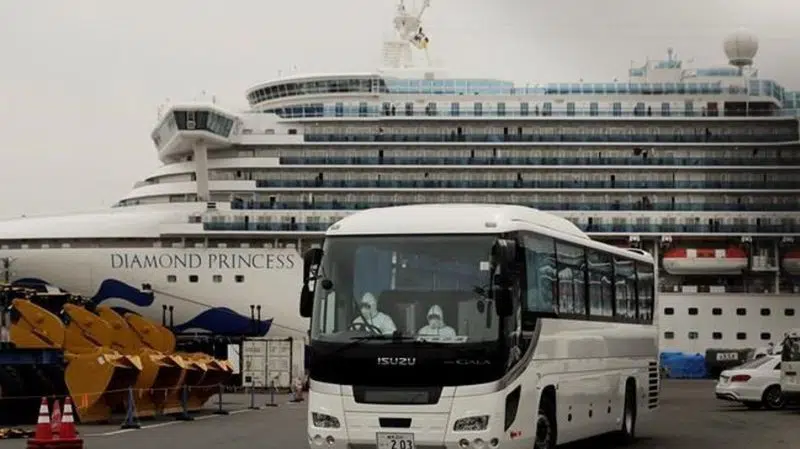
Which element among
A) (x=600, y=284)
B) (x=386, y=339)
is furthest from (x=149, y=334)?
(x=386, y=339)

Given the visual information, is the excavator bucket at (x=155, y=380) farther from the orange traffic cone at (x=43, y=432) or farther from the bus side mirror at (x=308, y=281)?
the bus side mirror at (x=308, y=281)

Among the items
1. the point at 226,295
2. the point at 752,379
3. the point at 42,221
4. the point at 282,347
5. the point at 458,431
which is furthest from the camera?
the point at 42,221

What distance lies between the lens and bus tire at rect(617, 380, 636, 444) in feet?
60.0

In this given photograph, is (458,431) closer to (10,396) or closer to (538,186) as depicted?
(10,396)

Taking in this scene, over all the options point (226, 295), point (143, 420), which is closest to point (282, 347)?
point (226, 295)

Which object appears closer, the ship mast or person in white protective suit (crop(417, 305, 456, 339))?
person in white protective suit (crop(417, 305, 456, 339))

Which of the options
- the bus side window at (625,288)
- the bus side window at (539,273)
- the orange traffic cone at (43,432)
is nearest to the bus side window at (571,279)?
the bus side window at (539,273)

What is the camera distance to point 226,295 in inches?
Answer: 1857

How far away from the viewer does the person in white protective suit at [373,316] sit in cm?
1297

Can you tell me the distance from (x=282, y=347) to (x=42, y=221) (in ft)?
53.5

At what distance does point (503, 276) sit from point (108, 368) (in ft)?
38.5

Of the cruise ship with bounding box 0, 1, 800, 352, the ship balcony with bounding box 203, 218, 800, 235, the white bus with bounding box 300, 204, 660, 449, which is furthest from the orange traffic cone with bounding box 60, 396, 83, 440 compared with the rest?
the ship balcony with bounding box 203, 218, 800, 235

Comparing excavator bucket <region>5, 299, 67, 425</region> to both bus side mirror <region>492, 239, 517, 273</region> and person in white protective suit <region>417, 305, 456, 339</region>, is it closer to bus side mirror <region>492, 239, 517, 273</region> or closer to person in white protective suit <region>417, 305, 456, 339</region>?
person in white protective suit <region>417, 305, 456, 339</region>

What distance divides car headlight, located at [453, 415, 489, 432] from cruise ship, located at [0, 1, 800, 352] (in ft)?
112
